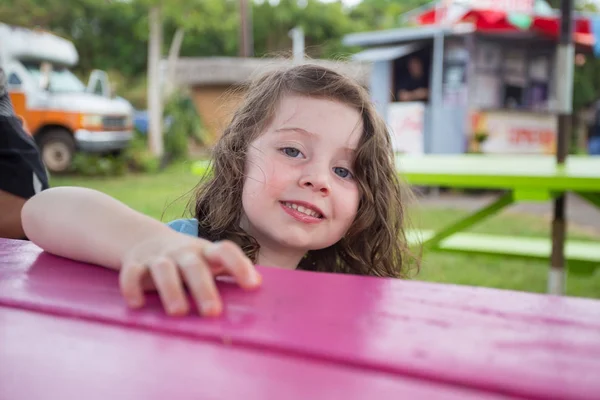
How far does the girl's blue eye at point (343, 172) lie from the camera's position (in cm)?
127

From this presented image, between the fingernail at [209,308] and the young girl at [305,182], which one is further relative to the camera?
the young girl at [305,182]

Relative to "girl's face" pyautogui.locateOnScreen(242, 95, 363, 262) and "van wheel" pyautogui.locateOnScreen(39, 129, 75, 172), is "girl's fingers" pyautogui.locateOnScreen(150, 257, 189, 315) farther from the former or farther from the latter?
"van wheel" pyautogui.locateOnScreen(39, 129, 75, 172)

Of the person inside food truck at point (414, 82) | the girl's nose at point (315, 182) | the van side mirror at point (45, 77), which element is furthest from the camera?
the person inside food truck at point (414, 82)

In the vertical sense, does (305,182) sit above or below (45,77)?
below

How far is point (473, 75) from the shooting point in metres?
9.62

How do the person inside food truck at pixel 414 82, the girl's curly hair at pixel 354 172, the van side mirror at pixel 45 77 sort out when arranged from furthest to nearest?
the person inside food truck at pixel 414 82
the van side mirror at pixel 45 77
the girl's curly hair at pixel 354 172

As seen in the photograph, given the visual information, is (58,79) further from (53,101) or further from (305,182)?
(305,182)

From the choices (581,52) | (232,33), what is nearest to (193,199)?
(581,52)

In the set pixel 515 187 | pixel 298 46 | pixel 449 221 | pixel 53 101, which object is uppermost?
pixel 298 46

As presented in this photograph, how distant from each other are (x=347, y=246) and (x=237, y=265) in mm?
911

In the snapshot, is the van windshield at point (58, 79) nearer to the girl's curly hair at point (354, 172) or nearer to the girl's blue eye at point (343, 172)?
the girl's curly hair at point (354, 172)

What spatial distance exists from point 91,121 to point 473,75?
18.8 feet

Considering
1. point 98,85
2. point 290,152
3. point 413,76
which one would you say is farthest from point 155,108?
point 290,152

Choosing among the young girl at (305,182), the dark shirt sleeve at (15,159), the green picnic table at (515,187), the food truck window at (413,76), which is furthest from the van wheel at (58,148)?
the young girl at (305,182)
